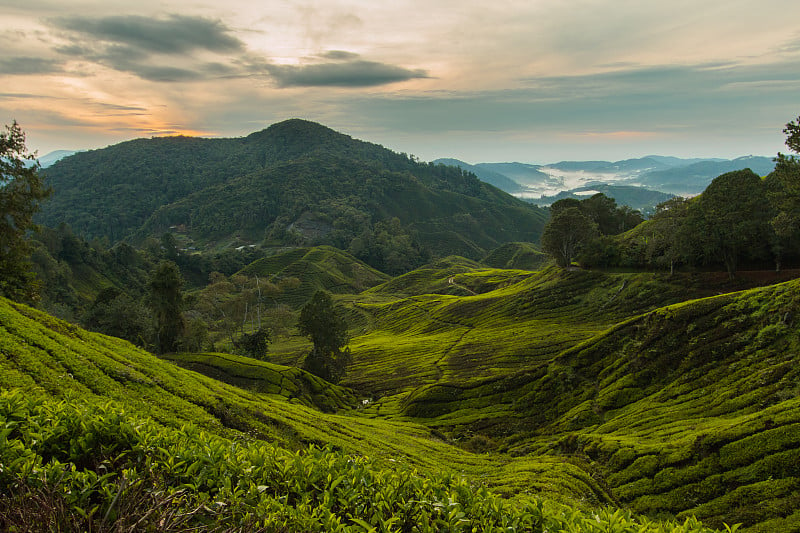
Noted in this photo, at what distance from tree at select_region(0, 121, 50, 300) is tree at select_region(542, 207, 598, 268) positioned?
287 ft

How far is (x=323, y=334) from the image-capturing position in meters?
65.1

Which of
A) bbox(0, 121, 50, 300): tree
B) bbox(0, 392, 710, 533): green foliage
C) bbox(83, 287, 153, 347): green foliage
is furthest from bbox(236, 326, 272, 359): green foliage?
bbox(0, 392, 710, 533): green foliage

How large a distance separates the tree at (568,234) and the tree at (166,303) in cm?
7516

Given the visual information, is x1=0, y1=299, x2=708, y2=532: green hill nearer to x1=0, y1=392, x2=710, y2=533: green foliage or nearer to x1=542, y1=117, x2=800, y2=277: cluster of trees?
x1=0, y1=392, x2=710, y2=533: green foliage

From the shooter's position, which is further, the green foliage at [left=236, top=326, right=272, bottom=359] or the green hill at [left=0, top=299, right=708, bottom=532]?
the green foliage at [left=236, top=326, right=272, bottom=359]

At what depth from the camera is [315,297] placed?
218 feet

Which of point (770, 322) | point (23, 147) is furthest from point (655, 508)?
point (23, 147)

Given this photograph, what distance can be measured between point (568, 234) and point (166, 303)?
262ft

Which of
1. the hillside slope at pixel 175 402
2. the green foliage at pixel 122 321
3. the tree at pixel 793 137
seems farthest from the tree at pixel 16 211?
the tree at pixel 793 137

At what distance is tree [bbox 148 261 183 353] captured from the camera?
57938 mm

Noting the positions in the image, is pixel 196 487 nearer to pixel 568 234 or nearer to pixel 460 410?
pixel 460 410

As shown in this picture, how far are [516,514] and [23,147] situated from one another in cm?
4899

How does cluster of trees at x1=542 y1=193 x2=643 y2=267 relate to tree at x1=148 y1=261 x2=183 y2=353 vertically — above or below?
above

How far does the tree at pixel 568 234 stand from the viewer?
90.6m
